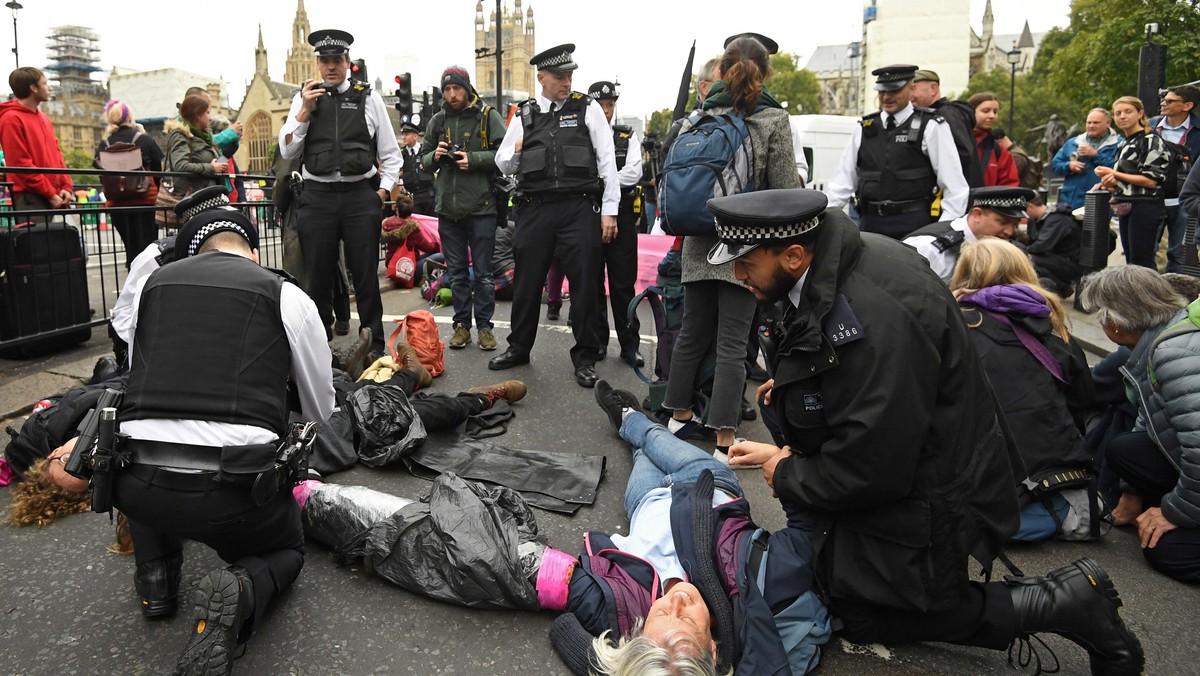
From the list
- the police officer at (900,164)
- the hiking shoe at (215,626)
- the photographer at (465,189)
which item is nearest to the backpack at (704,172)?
the police officer at (900,164)

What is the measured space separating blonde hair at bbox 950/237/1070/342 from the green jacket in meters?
3.89

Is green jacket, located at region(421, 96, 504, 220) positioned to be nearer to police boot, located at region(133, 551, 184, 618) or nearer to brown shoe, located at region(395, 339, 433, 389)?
brown shoe, located at region(395, 339, 433, 389)

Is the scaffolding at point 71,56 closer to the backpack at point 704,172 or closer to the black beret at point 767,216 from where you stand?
the backpack at point 704,172

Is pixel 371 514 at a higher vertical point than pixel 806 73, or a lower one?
lower

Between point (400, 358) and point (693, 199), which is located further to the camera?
point (400, 358)

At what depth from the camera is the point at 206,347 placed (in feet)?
8.21

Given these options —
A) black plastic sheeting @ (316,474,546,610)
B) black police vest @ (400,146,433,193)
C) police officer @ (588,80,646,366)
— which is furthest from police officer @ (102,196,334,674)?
black police vest @ (400,146,433,193)

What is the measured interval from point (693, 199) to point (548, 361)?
2479mm

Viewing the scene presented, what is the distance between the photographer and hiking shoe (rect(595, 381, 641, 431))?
4559 millimetres

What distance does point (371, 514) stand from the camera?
313 centimetres

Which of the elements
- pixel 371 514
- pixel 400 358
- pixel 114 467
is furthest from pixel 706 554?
pixel 400 358

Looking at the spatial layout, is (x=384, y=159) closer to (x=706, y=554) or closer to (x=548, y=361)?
(x=548, y=361)

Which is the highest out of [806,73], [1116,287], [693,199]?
[806,73]

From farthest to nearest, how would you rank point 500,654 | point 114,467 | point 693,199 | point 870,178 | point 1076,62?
point 1076,62 → point 870,178 → point 693,199 → point 500,654 → point 114,467
